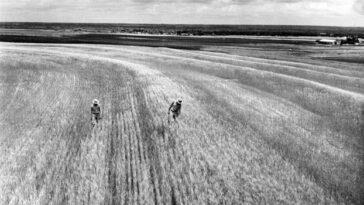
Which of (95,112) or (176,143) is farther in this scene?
(95,112)

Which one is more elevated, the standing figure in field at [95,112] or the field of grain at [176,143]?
the standing figure in field at [95,112]

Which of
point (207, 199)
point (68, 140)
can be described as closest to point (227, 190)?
point (207, 199)

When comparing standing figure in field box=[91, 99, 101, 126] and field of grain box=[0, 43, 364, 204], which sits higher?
standing figure in field box=[91, 99, 101, 126]

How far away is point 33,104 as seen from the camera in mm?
21344

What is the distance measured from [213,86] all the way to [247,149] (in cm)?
1495

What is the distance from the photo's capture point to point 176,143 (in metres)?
15.2

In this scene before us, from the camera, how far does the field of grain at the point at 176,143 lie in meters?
11.2

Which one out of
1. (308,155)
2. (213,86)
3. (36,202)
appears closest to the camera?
(36,202)

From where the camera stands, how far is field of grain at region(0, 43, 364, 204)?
11.2 metres

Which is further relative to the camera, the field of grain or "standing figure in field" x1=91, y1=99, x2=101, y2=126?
"standing figure in field" x1=91, y1=99, x2=101, y2=126

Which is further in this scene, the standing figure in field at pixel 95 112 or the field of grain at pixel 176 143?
the standing figure in field at pixel 95 112

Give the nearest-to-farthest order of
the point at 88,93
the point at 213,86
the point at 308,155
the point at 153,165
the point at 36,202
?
the point at 36,202, the point at 153,165, the point at 308,155, the point at 88,93, the point at 213,86

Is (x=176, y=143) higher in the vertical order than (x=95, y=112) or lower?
lower

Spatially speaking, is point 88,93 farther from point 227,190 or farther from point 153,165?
point 227,190
